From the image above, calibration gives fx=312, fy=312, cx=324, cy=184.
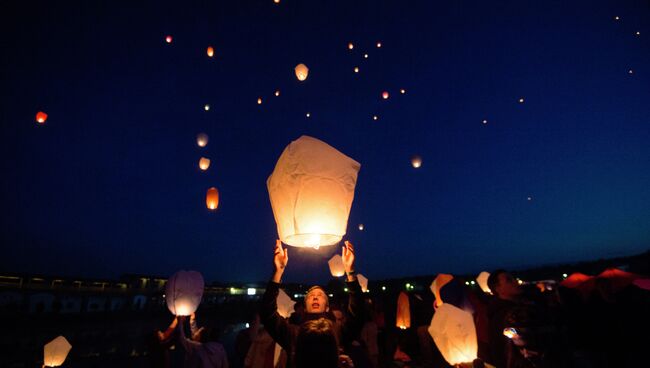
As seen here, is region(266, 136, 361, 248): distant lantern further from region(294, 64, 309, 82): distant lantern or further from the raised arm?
region(294, 64, 309, 82): distant lantern

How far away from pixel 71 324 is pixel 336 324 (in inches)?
770

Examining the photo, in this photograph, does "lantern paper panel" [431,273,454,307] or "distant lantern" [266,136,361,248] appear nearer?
"distant lantern" [266,136,361,248]

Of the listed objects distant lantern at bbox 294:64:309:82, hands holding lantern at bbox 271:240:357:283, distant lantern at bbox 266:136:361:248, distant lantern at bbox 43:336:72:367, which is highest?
distant lantern at bbox 294:64:309:82

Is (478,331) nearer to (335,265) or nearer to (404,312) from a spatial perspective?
(404,312)

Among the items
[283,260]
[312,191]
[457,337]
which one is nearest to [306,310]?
[283,260]

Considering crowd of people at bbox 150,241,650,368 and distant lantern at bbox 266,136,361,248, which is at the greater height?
distant lantern at bbox 266,136,361,248

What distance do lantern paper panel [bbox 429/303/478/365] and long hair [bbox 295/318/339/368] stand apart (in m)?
1.00

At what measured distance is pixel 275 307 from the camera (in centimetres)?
204

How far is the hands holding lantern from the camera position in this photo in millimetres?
2039

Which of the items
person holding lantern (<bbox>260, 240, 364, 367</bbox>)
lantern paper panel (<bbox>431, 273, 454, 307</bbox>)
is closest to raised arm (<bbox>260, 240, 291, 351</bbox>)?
person holding lantern (<bbox>260, 240, 364, 367</bbox>)

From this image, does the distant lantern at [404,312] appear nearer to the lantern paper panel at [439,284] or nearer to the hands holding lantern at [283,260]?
the lantern paper panel at [439,284]

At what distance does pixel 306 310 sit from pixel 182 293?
5.32 feet

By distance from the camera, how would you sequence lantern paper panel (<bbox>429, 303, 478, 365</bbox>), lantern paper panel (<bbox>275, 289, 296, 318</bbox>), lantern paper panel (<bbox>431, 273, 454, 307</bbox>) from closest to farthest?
lantern paper panel (<bbox>429, 303, 478, 365</bbox>)
lantern paper panel (<bbox>431, 273, 454, 307</bbox>)
lantern paper panel (<bbox>275, 289, 296, 318</bbox>)

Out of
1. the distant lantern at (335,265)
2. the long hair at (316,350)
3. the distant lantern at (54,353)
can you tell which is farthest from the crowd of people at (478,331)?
the distant lantern at (54,353)
